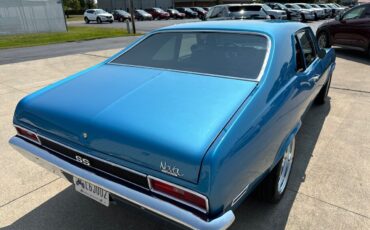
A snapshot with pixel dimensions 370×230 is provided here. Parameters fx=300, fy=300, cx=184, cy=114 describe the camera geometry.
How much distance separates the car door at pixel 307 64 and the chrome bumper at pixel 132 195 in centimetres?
162

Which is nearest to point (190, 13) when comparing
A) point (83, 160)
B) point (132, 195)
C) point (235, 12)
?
point (235, 12)

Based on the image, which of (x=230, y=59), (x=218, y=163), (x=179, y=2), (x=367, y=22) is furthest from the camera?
(x=179, y=2)

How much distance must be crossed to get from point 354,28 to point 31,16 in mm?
19712

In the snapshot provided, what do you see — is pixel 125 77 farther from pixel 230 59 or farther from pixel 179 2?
pixel 179 2

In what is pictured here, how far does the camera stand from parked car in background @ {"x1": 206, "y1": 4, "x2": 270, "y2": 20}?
14.0 meters

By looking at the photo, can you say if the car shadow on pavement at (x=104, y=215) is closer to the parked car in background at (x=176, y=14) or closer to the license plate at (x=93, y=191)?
the license plate at (x=93, y=191)

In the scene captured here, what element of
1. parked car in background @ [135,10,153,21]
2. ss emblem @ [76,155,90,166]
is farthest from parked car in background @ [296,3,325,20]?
Result: ss emblem @ [76,155,90,166]

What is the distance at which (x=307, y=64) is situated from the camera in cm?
327

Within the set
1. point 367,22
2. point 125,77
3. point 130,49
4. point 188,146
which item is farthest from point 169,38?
point 367,22

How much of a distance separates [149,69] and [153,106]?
0.82 m

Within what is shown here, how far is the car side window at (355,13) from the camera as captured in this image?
30.5ft

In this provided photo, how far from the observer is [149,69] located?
2752 mm

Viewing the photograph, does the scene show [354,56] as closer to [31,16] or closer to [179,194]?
[179,194]

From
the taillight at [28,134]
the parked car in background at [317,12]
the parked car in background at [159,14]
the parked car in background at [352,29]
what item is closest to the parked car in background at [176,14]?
the parked car in background at [159,14]
